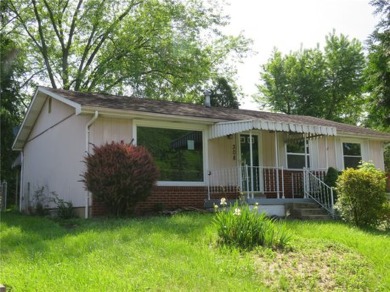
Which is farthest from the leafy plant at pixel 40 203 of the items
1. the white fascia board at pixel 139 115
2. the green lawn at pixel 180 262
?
the green lawn at pixel 180 262

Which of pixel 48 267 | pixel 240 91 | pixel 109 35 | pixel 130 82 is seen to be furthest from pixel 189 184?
pixel 240 91

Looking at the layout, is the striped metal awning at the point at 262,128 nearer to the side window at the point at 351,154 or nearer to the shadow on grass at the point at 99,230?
the shadow on grass at the point at 99,230

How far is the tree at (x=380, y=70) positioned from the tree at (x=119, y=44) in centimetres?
1428

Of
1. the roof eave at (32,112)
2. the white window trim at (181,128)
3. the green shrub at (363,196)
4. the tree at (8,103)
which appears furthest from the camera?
the tree at (8,103)

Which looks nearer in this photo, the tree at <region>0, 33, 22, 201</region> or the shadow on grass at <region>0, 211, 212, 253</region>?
the shadow on grass at <region>0, 211, 212, 253</region>

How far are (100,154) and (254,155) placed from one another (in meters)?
6.19

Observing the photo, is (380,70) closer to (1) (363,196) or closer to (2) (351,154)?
(2) (351,154)

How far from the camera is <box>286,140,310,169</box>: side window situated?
17.0 meters

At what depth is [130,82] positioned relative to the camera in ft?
101

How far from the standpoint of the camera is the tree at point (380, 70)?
1744 cm

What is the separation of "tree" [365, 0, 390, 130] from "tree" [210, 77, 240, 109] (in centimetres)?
1263

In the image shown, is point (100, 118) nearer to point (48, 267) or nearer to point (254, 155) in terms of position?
point (254, 155)

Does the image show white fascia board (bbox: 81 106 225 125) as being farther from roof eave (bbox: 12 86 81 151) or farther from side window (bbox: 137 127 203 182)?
roof eave (bbox: 12 86 81 151)

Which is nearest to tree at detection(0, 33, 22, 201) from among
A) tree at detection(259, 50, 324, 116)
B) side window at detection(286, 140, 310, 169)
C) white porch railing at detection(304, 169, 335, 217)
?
side window at detection(286, 140, 310, 169)
